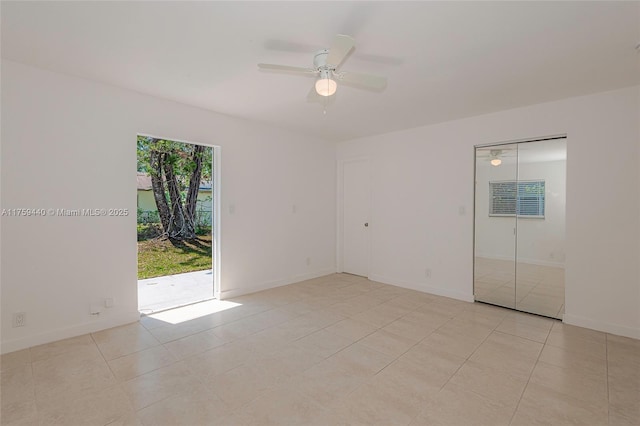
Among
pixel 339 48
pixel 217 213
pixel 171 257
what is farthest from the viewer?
pixel 171 257

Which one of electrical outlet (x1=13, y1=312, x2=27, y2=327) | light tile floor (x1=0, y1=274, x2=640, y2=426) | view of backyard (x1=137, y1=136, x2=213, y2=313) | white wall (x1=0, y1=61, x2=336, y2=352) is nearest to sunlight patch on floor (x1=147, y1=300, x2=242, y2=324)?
light tile floor (x1=0, y1=274, x2=640, y2=426)

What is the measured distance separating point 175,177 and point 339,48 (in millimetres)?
5791

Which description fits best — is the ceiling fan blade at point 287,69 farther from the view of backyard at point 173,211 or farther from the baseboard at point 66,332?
the view of backyard at point 173,211

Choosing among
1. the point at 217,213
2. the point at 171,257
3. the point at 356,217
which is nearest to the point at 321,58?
the point at 217,213

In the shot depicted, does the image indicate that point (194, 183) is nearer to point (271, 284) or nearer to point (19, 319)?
point (271, 284)

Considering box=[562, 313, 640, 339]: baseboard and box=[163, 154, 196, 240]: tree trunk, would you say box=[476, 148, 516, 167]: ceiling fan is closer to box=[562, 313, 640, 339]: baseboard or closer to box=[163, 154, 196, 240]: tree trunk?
box=[562, 313, 640, 339]: baseboard

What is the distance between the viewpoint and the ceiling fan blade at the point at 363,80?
2.22 m

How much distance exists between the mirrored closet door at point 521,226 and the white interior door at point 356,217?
1.85 meters

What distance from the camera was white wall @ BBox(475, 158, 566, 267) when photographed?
11.4ft

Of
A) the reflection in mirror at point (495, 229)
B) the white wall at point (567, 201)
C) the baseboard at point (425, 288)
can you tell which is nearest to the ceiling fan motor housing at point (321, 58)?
the white wall at point (567, 201)

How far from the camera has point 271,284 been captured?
15.4 feet

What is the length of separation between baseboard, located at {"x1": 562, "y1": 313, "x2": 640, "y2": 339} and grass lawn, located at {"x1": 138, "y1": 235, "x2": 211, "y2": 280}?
19.8 feet

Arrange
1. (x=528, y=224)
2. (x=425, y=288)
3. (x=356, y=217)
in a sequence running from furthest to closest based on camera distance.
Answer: (x=356, y=217) < (x=425, y=288) < (x=528, y=224)

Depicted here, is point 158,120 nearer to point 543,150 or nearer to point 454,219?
point 454,219
